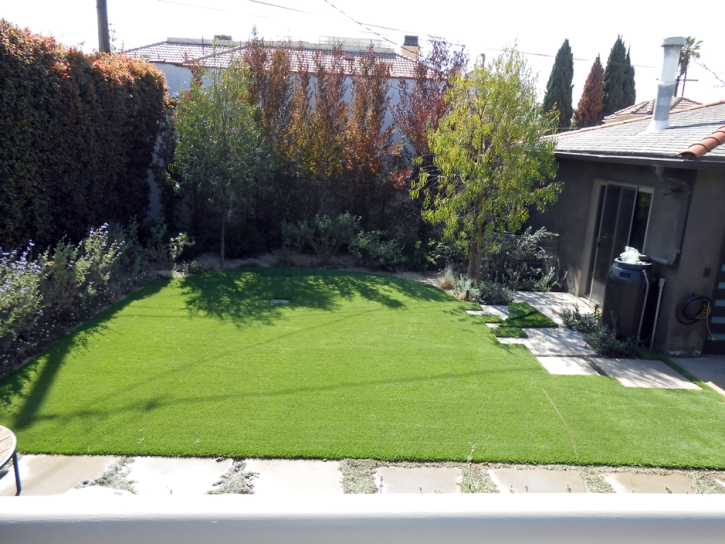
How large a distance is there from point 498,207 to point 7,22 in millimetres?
7613

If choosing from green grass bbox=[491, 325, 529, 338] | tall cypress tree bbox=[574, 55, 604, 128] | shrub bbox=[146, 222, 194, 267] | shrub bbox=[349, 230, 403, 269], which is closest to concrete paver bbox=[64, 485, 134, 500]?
green grass bbox=[491, 325, 529, 338]

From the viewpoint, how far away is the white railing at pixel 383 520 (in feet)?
3.67

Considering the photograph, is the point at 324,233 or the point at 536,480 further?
the point at 324,233

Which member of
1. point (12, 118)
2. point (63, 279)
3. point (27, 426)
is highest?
point (12, 118)

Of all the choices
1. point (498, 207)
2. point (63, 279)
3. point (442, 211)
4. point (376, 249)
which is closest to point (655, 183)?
point (498, 207)

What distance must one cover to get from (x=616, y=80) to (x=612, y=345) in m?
24.5

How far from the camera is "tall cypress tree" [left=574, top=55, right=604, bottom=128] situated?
1050 inches

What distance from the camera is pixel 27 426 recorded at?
4625 millimetres

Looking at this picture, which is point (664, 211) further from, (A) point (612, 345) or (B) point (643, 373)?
(B) point (643, 373)

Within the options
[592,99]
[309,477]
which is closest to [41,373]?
[309,477]

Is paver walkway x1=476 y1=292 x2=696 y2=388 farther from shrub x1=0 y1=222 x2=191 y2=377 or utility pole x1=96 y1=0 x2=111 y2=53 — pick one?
utility pole x1=96 y1=0 x2=111 y2=53

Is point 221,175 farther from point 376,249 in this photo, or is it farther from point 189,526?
point 189,526

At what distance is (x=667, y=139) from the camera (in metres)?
7.83

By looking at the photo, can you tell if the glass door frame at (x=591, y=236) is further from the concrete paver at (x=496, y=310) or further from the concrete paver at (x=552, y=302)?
the concrete paver at (x=496, y=310)
